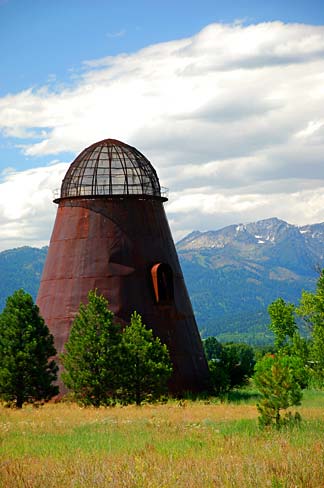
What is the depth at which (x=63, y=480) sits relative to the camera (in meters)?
12.5

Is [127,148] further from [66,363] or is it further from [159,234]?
[66,363]

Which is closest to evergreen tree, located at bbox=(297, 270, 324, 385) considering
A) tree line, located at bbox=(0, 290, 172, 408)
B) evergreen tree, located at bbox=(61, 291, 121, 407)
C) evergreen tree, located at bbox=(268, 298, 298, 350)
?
evergreen tree, located at bbox=(268, 298, 298, 350)

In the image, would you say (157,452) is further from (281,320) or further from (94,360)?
(281,320)

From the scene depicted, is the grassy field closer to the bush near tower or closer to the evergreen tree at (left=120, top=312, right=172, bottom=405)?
the bush near tower

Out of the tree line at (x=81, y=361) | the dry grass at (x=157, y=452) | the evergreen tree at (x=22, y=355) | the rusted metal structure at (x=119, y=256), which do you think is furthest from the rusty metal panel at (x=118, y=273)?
the dry grass at (x=157, y=452)

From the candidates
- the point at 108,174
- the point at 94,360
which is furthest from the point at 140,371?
the point at 108,174

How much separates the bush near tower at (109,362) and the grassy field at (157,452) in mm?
5482

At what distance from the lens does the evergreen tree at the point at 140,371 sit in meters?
33.3

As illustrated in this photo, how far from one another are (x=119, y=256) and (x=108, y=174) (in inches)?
202

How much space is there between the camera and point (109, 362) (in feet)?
106

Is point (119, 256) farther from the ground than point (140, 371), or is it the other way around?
point (119, 256)

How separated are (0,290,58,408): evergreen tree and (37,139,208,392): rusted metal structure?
563cm

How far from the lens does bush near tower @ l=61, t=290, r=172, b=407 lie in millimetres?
32094

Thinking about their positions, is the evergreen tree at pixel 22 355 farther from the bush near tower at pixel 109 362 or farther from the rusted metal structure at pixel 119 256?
the rusted metal structure at pixel 119 256
